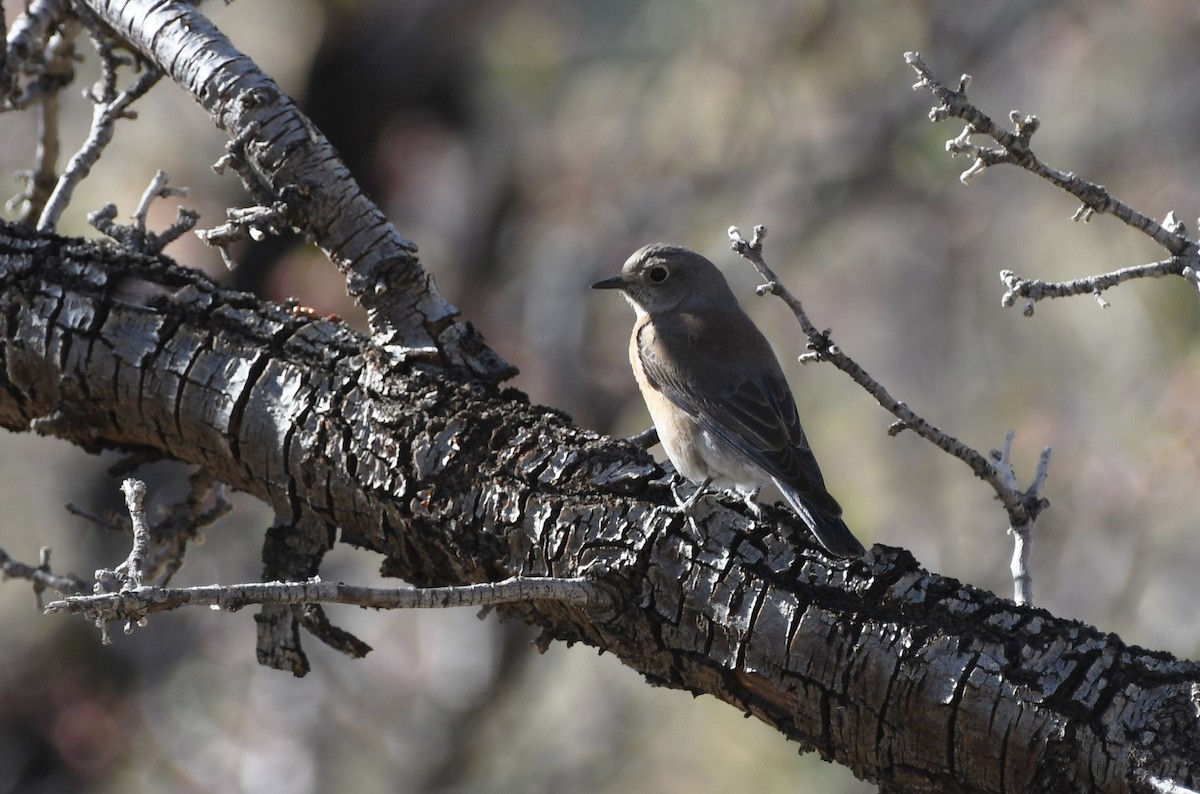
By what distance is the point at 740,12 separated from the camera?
898cm

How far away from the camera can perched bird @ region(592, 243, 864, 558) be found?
377cm

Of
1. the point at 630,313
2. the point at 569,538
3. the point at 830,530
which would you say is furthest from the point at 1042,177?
the point at 630,313

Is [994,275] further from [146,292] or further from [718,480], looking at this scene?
[146,292]

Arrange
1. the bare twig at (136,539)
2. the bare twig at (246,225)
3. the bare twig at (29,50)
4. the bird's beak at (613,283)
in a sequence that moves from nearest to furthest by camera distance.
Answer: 1. the bare twig at (136,539)
2. the bare twig at (246,225)
3. the bare twig at (29,50)
4. the bird's beak at (613,283)

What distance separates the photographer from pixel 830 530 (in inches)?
102

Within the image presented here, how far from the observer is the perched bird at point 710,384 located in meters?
3.77

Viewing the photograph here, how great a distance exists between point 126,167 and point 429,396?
7205mm

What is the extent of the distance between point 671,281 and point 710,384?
0.75m

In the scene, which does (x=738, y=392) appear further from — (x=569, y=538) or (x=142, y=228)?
(x=142, y=228)

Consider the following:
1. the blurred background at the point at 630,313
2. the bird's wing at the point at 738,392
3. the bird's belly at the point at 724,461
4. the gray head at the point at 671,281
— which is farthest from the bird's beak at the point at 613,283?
the blurred background at the point at 630,313

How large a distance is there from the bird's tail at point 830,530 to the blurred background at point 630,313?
4277 millimetres

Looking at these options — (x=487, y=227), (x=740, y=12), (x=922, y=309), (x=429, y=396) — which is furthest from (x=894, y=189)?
(x=429, y=396)

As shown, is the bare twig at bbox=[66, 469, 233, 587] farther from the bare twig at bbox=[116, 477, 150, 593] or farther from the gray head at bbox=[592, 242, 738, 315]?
the gray head at bbox=[592, 242, 738, 315]

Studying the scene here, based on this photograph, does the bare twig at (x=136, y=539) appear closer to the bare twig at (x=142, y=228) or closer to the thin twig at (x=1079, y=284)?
the bare twig at (x=142, y=228)
